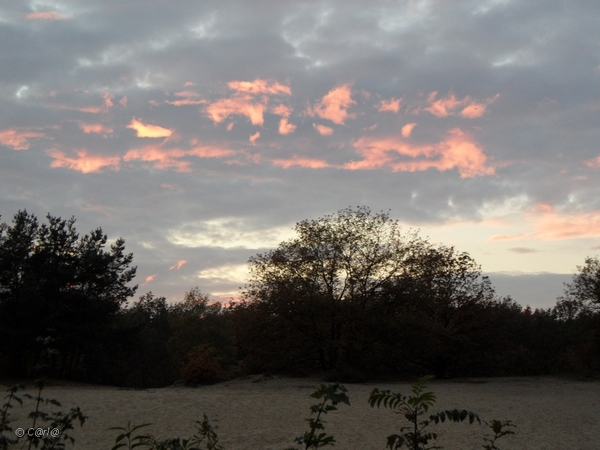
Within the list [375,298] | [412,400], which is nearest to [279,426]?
[412,400]

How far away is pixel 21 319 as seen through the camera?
77.9 ft

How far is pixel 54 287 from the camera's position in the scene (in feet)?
81.0

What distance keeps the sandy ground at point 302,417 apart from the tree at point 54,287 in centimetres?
771

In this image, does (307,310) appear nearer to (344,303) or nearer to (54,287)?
(344,303)

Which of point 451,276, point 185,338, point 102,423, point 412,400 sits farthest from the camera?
point 185,338

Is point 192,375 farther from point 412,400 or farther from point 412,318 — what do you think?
point 412,400

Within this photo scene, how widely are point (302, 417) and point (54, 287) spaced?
1616cm

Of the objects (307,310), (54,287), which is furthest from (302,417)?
(54,287)

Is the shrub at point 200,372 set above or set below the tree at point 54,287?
below

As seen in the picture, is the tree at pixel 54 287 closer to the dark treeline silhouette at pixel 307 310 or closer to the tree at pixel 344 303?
the dark treeline silhouette at pixel 307 310

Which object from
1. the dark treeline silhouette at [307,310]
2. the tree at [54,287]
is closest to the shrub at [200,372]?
the dark treeline silhouette at [307,310]

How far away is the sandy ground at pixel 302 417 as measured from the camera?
11.1 m

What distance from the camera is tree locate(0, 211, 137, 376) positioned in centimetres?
2361

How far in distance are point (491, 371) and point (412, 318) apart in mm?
12119
